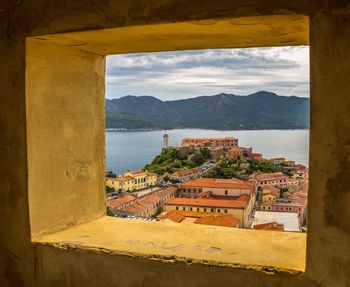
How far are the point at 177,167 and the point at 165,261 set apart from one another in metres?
1.17

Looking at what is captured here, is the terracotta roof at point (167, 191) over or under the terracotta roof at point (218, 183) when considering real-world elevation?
under

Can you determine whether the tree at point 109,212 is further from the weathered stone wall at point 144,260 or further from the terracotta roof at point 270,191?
the terracotta roof at point 270,191

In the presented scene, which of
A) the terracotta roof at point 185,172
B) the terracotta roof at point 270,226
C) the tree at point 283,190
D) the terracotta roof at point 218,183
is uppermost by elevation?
the terracotta roof at point 185,172

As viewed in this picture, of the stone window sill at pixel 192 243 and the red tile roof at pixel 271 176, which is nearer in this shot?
the stone window sill at pixel 192 243

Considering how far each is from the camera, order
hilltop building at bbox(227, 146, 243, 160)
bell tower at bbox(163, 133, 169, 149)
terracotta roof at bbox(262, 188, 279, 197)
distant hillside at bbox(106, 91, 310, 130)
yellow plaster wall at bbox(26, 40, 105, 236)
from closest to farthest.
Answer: yellow plaster wall at bbox(26, 40, 105, 236) < terracotta roof at bbox(262, 188, 279, 197) < hilltop building at bbox(227, 146, 243, 160) < bell tower at bbox(163, 133, 169, 149) < distant hillside at bbox(106, 91, 310, 130)

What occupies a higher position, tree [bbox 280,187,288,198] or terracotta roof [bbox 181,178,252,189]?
terracotta roof [bbox 181,178,252,189]

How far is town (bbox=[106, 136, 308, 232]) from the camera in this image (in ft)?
9.09

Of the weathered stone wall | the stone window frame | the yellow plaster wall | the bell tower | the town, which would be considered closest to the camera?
the weathered stone wall

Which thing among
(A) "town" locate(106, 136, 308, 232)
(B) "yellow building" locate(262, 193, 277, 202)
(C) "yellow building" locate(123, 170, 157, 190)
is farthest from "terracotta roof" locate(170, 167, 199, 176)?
(B) "yellow building" locate(262, 193, 277, 202)

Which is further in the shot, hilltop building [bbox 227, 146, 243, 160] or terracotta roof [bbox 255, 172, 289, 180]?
hilltop building [bbox 227, 146, 243, 160]

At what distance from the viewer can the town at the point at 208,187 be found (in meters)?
2.77

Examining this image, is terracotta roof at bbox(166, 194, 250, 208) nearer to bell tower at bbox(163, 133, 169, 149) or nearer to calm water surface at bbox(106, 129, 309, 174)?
calm water surface at bbox(106, 129, 309, 174)

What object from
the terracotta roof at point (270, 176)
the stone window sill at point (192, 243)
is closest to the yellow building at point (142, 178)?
the stone window sill at point (192, 243)

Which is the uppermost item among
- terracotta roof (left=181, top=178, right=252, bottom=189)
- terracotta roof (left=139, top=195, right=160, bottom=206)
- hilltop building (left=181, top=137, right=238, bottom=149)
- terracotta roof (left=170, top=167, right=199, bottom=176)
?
hilltop building (left=181, top=137, right=238, bottom=149)
